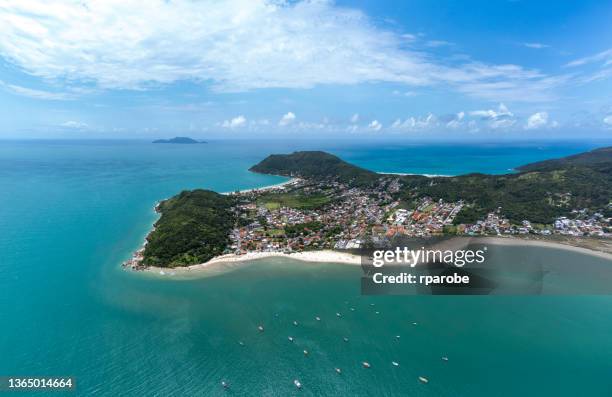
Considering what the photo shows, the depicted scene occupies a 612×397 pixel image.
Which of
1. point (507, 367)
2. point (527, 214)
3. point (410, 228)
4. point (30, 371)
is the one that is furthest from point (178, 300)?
point (527, 214)

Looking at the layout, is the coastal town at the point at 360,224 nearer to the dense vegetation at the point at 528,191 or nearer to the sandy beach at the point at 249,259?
the sandy beach at the point at 249,259

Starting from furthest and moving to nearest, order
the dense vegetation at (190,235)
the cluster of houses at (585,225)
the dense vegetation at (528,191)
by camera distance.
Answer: the dense vegetation at (528,191), the cluster of houses at (585,225), the dense vegetation at (190,235)

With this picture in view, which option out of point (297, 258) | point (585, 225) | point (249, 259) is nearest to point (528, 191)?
point (585, 225)

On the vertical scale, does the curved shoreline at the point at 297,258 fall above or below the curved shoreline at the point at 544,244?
below

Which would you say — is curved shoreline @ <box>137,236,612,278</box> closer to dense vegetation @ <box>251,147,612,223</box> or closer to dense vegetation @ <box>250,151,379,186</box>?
dense vegetation @ <box>251,147,612,223</box>

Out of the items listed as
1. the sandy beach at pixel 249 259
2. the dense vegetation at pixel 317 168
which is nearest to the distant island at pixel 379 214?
the sandy beach at pixel 249 259

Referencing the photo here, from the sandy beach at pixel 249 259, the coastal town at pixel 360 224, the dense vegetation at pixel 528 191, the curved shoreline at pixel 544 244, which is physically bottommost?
the sandy beach at pixel 249 259
